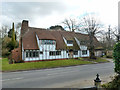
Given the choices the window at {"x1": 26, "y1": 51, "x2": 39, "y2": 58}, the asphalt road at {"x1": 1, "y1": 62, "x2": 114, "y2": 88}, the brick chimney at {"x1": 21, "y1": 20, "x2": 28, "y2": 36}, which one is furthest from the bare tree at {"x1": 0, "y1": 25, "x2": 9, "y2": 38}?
the asphalt road at {"x1": 1, "y1": 62, "x2": 114, "y2": 88}

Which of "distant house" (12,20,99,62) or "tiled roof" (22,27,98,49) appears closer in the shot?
"distant house" (12,20,99,62)

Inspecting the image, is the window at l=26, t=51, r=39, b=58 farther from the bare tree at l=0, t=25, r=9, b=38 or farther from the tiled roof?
the bare tree at l=0, t=25, r=9, b=38

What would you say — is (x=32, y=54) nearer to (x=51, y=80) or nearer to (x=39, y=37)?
(x=39, y=37)

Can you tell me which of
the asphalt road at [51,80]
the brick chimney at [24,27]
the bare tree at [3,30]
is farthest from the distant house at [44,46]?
the bare tree at [3,30]

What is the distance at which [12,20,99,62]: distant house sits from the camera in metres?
20.9

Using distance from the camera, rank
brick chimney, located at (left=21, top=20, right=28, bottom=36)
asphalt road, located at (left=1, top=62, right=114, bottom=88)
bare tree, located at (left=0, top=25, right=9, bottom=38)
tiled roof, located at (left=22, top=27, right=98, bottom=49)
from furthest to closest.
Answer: bare tree, located at (left=0, top=25, right=9, bottom=38)
brick chimney, located at (left=21, top=20, right=28, bottom=36)
tiled roof, located at (left=22, top=27, right=98, bottom=49)
asphalt road, located at (left=1, top=62, right=114, bottom=88)

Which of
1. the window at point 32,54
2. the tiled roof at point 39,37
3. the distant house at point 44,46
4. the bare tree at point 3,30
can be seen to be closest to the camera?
the window at point 32,54

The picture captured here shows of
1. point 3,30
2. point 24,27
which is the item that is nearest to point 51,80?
point 24,27

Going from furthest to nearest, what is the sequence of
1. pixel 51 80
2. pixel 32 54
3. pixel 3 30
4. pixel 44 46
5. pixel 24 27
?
pixel 3 30 → pixel 24 27 → pixel 44 46 → pixel 32 54 → pixel 51 80

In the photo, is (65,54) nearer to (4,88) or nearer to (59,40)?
(59,40)

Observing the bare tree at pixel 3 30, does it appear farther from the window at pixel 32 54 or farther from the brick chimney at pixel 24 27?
the window at pixel 32 54

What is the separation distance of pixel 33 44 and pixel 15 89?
1573cm

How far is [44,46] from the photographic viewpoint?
877 inches

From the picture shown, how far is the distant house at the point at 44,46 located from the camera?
2094cm
